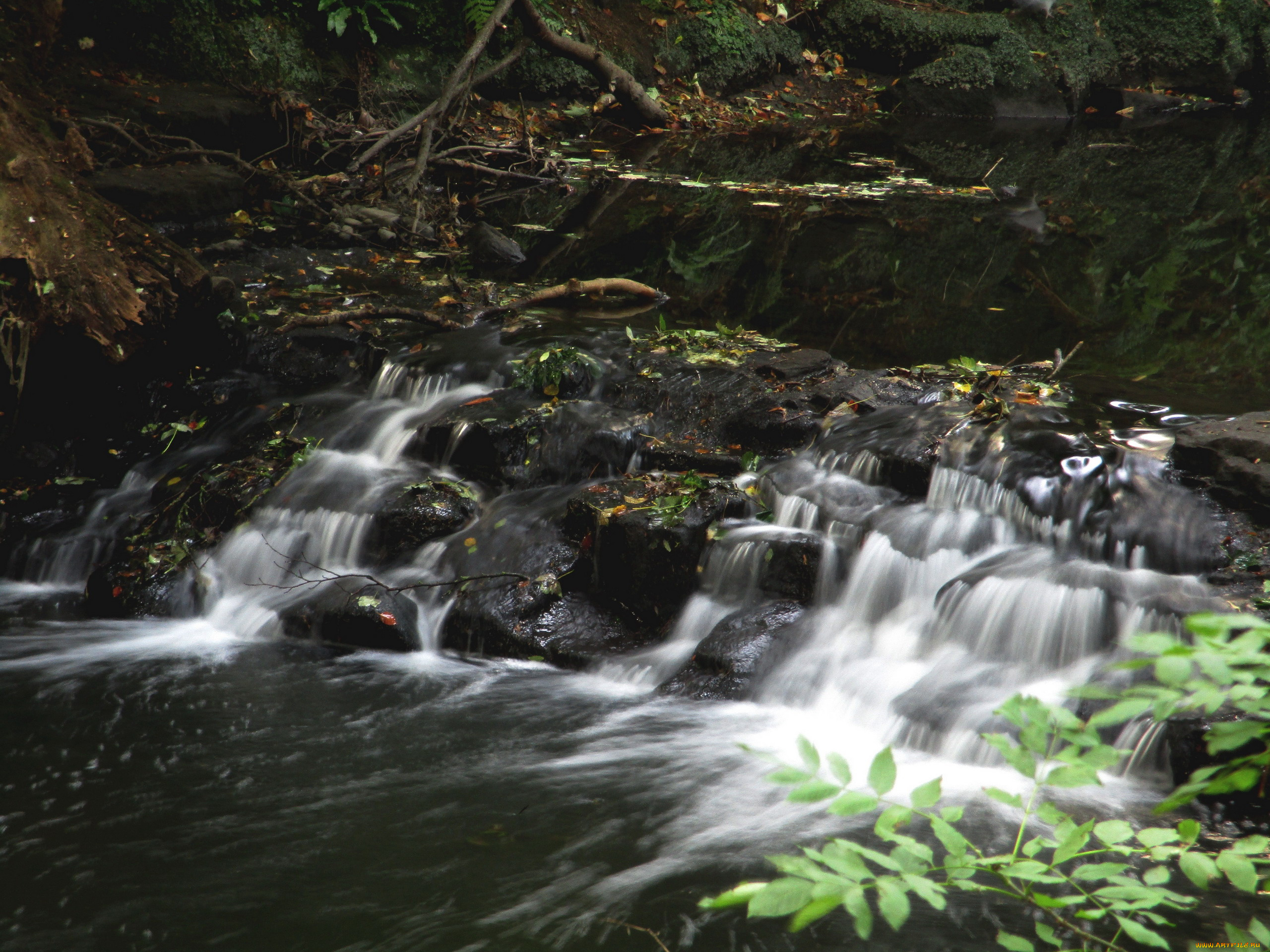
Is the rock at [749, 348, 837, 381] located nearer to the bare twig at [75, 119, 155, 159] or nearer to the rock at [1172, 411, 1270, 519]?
the rock at [1172, 411, 1270, 519]

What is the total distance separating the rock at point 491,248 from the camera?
367 inches

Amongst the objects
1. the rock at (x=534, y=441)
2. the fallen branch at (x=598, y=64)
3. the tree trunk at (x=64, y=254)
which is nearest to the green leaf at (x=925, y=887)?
the rock at (x=534, y=441)

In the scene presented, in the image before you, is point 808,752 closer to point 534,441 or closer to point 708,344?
point 534,441

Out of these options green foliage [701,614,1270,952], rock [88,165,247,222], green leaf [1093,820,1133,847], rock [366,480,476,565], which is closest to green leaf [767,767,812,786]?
green foliage [701,614,1270,952]

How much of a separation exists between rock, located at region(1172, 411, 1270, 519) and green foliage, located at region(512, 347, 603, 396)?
137 inches

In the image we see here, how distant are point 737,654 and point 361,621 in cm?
196

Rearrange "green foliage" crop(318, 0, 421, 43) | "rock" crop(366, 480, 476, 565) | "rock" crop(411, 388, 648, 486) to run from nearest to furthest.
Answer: "rock" crop(366, 480, 476, 565), "rock" crop(411, 388, 648, 486), "green foliage" crop(318, 0, 421, 43)

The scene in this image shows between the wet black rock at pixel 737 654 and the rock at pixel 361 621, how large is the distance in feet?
4.69

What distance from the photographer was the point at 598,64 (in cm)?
1489

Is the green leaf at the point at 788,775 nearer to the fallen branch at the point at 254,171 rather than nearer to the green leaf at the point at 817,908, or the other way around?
the green leaf at the point at 817,908

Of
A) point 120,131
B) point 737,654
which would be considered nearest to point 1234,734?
point 737,654

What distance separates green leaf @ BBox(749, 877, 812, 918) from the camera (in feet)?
4.71

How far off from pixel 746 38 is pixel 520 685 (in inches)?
741

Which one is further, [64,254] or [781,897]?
[64,254]
